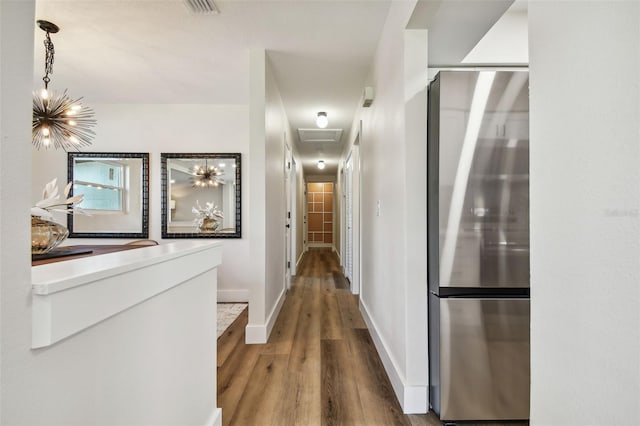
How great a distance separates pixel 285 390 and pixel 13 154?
73.1 inches

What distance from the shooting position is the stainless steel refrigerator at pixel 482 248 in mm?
1559

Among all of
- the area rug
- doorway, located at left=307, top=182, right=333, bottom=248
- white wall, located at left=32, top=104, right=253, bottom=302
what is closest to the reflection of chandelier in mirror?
white wall, located at left=32, top=104, right=253, bottom=302

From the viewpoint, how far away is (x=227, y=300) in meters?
3.91

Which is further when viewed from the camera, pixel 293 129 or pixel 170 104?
pixel 293 129

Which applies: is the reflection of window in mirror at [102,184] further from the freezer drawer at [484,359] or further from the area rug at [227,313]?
the freezer drawer at [484,359]

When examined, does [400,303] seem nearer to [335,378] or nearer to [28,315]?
[335,378]

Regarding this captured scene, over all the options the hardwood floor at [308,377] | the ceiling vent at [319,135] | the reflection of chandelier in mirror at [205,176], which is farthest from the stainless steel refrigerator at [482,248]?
the ceiling vent at [319,135]

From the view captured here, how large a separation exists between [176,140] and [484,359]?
388cm

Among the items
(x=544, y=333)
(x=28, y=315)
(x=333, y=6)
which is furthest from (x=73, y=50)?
(x=544, y=333)

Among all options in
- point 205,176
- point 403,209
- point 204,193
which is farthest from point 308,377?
point 205,176

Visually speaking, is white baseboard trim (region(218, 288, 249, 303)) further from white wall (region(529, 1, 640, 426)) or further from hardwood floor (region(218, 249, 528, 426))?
white wall (region(529, 1, 640, 426))

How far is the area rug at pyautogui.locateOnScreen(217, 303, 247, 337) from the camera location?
3037mm

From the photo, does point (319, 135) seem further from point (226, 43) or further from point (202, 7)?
point (202, 7)

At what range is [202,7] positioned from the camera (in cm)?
201
